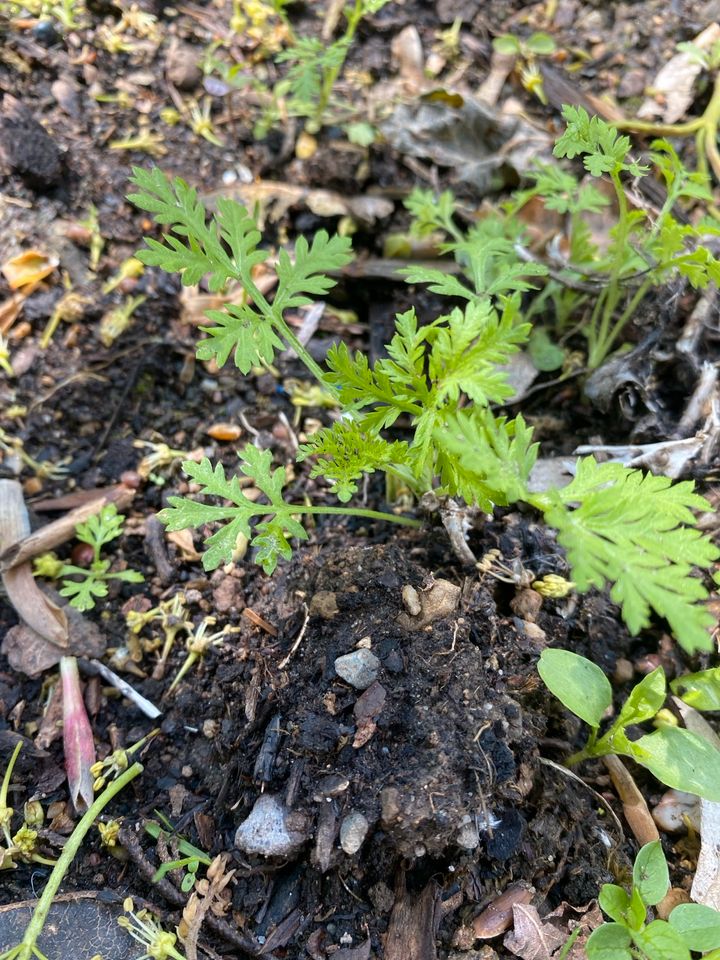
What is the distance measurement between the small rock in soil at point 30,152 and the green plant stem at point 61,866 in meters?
2.12

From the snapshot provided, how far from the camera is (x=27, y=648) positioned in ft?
6.93

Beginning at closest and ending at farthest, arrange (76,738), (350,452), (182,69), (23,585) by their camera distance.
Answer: (350,452)
(76,738)
(23,585)
(182,69)

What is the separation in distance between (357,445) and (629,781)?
1153 mm

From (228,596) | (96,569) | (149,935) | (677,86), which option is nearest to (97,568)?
(96,569)

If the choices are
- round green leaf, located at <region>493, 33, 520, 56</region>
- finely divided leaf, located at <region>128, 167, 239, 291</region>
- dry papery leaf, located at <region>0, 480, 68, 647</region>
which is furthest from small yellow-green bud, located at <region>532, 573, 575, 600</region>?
round green leaf, located at <region>493, 33, 520, 56</region>

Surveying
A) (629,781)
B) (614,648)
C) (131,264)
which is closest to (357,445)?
(614,648)

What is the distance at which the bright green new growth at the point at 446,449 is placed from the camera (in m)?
1.46

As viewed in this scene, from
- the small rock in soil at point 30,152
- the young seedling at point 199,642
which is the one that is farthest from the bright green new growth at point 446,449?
the small rock in soil at point 30,152

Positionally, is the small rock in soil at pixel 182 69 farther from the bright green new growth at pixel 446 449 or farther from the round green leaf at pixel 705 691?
the round green leaf at pixel 705 691

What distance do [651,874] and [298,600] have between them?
1.09 metres

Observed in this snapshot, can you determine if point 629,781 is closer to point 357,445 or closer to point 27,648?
point 357,445

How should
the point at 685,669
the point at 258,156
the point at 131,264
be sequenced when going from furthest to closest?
the point at 258,156 < the point at 131,264 < the point at 685,669

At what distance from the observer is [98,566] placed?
7.32 ft

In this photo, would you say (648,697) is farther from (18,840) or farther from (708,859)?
(18,840)
